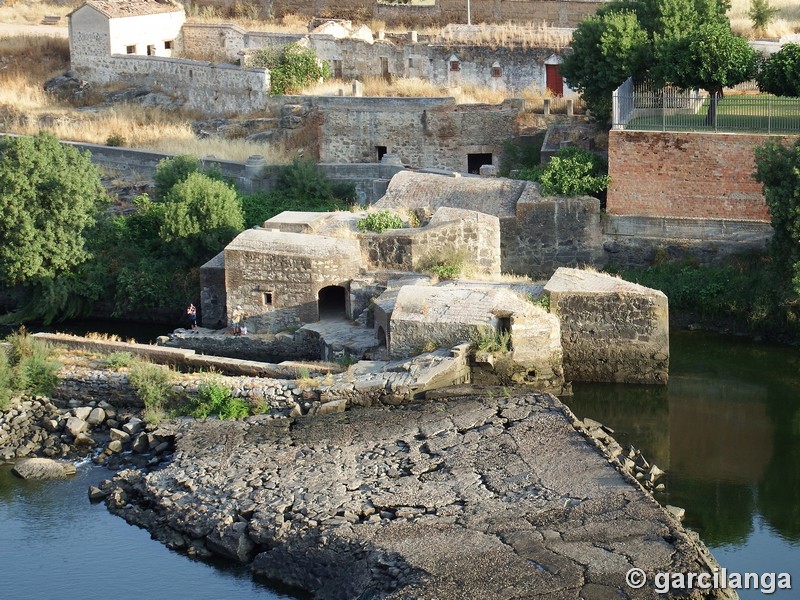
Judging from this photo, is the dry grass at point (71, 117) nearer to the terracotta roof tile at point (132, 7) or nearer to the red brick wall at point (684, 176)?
the terracotta roof tile at point (132, 7)

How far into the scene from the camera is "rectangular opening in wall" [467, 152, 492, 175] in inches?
1490

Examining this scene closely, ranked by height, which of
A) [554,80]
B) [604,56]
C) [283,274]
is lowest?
[283,274]

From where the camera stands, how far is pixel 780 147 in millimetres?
30109

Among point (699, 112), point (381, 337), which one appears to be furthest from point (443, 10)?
point (381, 337)

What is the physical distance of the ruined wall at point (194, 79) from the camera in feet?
133

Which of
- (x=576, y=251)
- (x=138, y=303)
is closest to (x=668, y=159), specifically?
(x=576, y=251)

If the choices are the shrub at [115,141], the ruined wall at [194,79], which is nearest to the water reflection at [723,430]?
the ruined wall at [194,79]

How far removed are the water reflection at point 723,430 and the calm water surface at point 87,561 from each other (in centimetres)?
694

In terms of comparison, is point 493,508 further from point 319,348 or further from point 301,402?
point 319,348

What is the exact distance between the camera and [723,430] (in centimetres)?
2689

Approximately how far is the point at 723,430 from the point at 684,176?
7042 millimetres

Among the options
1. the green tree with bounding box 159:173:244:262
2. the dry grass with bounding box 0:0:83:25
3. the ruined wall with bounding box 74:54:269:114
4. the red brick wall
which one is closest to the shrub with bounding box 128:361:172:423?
the green tree with bounding box 159:173:244:262

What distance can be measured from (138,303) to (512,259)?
298 inches

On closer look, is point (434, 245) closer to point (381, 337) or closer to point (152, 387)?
point (381, 337)
